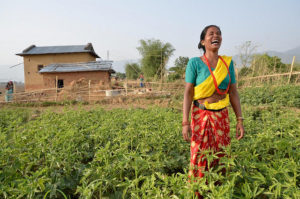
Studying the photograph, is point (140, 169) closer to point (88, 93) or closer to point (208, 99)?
point (208, 99)

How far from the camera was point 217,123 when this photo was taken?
5.93 feet

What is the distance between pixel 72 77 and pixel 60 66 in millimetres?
1949

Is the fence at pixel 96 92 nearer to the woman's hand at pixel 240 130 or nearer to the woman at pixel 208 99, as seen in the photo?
the woman's hand at pixel 240 130

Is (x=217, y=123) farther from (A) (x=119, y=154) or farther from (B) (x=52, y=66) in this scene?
(B) (x=52, y=66)

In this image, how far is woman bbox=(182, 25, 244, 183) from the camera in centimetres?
179

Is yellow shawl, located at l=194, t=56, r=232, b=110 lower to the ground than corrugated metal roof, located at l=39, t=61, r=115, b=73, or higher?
lower

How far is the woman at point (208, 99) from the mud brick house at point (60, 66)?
14079 mm

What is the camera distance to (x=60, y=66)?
53.8ft

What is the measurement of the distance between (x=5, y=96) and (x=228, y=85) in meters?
14.9

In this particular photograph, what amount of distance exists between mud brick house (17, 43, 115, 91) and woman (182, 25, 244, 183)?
1408cm

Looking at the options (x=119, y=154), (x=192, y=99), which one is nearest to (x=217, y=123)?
(x=192, y=99)

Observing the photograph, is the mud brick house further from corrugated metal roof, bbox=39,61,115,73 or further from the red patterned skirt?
the red patterned skirt

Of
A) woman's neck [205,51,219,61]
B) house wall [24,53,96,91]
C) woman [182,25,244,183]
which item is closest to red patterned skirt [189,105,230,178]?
woman [182,25,244,183]

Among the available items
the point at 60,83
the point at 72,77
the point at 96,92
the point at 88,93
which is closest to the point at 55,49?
the point at 60,83
